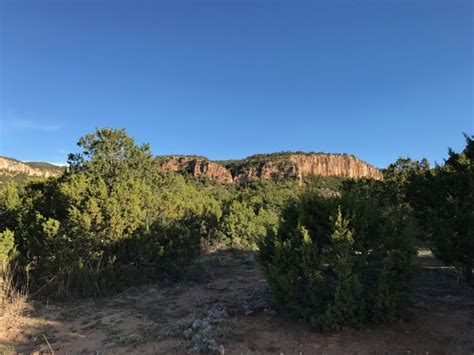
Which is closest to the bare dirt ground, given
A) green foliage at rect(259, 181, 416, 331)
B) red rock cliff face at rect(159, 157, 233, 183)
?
green foliage at rect(259, 181, 416, 331)

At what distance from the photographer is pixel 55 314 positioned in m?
5.96

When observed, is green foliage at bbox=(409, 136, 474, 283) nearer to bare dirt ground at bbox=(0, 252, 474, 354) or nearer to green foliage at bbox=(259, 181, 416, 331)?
bare dirt ground at bbox=(0, 252, 474, 354)

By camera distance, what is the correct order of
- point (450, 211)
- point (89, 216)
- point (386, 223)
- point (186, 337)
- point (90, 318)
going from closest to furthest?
point (186, 337) < point (386, 223) < point (90, 318) < point (450, 211) < point (89, 216)

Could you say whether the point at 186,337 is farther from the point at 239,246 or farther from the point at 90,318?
the point at 239,246

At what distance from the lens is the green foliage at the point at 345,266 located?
176 inches

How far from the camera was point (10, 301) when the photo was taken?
626cm

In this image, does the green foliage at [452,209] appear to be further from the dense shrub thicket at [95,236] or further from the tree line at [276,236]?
the dense shrub thicket at [95,236]

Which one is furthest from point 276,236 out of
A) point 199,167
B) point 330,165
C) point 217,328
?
point 330,165

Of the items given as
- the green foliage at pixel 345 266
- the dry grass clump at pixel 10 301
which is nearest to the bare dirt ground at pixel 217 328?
the dry grass clump at pixel 10 301

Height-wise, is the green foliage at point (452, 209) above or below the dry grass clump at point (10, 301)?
above

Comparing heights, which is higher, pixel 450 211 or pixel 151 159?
pixel 151 159

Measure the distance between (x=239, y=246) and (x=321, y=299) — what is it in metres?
9.18

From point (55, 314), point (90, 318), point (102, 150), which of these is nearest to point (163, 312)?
point (90, 318)

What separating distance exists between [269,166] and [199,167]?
20568 millimetres
